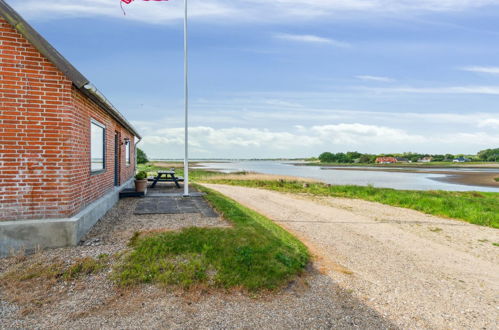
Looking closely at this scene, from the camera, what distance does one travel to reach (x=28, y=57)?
6.24 metres

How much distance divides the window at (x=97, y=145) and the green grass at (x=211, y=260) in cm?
324

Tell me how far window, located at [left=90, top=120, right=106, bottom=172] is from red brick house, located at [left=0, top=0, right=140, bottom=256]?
1841mm

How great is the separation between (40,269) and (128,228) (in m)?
2.37

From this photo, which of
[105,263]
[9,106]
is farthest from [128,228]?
[9,106]

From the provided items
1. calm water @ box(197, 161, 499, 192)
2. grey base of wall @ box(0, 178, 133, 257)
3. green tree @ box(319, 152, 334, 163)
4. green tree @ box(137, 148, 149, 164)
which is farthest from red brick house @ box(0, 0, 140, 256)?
green tree @ box(319, 152, 334, 163)

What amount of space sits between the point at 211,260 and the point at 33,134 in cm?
418

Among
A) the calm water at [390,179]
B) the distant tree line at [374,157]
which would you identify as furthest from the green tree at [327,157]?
the calm water at [390,179]

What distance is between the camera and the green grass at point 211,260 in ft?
16.9

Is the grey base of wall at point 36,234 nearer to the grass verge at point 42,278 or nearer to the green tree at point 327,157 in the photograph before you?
the grass verge at point 42,278

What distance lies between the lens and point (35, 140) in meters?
6.31

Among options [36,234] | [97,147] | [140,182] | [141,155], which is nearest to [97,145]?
[97,147]

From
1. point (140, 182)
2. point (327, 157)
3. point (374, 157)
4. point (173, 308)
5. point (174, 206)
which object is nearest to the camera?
point (173, 308)

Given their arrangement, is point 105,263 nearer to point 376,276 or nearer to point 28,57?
point 28,57

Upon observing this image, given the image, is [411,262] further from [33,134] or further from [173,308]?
[33,134]
